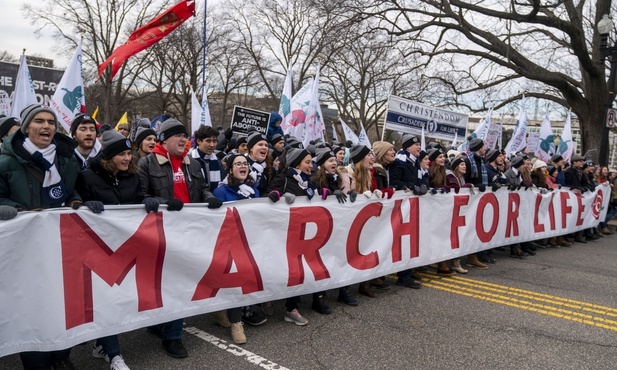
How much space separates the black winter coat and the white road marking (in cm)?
138

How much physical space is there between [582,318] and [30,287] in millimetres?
5227

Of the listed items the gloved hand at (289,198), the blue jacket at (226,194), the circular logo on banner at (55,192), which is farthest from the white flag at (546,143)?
the circular logo on banner at (55,192)

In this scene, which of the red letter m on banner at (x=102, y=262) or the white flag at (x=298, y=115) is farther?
the white flag at (x=298, y=115)

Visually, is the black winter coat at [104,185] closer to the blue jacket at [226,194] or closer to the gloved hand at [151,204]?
the gloved hand at [151,204]

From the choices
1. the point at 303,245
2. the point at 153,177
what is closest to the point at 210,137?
the point at 153,177

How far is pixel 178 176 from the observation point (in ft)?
13.7

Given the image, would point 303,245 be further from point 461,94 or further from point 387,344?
point 461,94

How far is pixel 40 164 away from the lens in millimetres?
3312

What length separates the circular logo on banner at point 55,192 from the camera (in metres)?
3.44

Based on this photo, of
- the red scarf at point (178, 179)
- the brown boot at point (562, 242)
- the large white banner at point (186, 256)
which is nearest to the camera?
the large white banner at point (186, 256)

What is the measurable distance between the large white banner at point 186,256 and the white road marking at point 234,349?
349 mm

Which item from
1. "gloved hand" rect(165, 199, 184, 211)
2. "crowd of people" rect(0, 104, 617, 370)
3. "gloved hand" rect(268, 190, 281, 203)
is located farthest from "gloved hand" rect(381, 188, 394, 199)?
Result: "gloved hand" rect(165, 199, 184, 211)

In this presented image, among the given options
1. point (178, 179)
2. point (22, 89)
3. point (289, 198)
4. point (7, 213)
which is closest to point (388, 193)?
point (289, 198)

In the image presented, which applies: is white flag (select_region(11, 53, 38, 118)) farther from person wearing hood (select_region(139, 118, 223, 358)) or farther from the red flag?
person wearing hood (select_region(139, 118, 223, 358))
